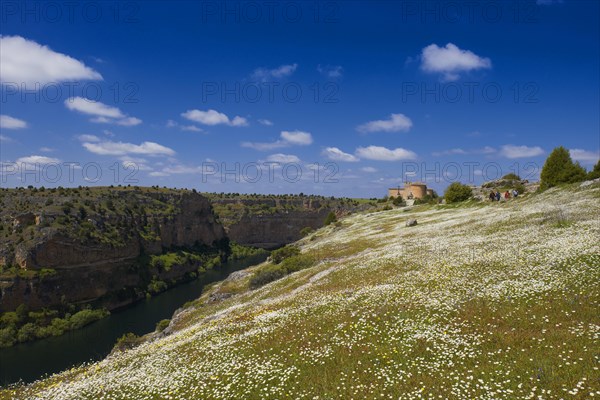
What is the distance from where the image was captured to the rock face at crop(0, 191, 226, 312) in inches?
3506

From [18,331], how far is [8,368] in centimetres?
1764

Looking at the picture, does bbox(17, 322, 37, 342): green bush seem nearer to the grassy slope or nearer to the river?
the river

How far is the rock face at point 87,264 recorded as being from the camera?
3506 inches

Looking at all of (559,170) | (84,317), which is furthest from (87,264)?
(559,170)

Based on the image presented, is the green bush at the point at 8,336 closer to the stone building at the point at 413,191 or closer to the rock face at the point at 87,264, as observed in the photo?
the rock face at the point at 87,264

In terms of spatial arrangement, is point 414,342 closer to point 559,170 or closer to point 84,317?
point 559,170

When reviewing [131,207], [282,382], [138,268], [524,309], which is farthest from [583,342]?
[131,207]

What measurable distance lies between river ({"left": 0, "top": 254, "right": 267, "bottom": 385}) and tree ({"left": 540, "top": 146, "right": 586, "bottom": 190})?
7427 cm

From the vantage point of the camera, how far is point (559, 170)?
193 feet

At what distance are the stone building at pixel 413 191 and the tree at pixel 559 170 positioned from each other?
84.7 metres

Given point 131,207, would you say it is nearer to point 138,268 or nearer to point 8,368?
point 138,268

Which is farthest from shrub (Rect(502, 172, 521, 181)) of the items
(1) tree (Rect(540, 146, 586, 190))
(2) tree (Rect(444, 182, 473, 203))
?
(1) tree (Rect(540, 146, 586, 190))

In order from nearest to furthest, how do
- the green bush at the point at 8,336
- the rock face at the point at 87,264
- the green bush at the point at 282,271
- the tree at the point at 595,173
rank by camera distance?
1. the green bush at the point at 282,271
2. the tree at the point at 595,173
3. the green bush at the point at 8,336
4. the rock face at the point at 87,264

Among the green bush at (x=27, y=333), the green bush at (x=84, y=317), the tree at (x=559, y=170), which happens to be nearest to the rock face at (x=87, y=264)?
the green bush at (x=84, y=317)
